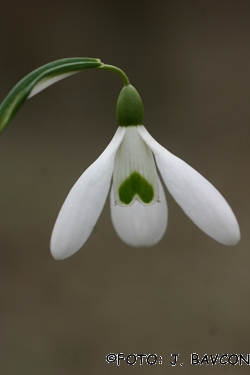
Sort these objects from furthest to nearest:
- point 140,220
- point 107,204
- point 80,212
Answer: point 107,204, point 140,220, point 80,212

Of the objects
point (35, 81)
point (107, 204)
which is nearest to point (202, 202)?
point (35, 81)

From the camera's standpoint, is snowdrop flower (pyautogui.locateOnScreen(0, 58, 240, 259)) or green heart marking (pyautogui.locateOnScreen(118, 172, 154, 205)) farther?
green heart marking (pyautogui.locateOnScreen(118, 172, 154, 205))

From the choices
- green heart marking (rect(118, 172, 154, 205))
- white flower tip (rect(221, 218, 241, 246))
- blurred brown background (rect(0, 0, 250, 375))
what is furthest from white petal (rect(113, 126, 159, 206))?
blurred brown background (rect(0, 0, 250, 375))

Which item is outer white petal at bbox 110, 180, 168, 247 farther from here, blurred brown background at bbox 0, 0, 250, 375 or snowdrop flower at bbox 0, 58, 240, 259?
blurred brown background at bbox 0, 0, 250, 375

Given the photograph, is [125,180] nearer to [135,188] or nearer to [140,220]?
[135,188]

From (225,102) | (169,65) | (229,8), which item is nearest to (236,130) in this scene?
(225,102)
